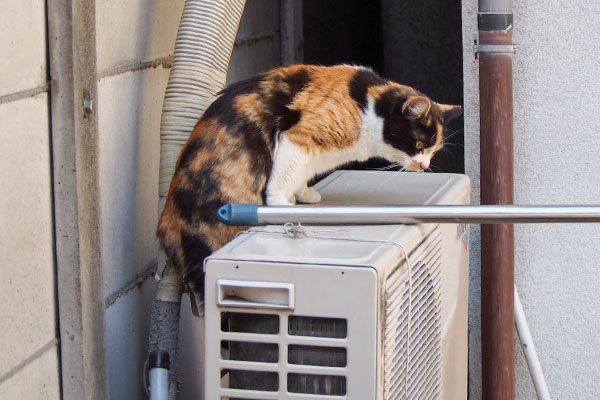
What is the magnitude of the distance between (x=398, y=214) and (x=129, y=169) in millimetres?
860

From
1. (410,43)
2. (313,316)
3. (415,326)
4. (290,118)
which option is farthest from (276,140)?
(410,43)

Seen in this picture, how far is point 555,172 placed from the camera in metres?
2.61

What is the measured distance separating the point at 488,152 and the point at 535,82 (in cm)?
30

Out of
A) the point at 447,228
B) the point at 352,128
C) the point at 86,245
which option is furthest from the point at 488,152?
the point at 86,245

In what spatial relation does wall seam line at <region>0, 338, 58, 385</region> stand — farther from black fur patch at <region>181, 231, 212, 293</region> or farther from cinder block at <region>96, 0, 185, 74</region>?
cinder block at <region>96, 0, 185, 74</region>

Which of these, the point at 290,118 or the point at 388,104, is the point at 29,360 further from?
the point at 388,104

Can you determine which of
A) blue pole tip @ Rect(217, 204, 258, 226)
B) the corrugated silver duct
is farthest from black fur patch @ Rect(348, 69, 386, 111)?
blue pole tip @ Rect(217, 204, 258, 226)

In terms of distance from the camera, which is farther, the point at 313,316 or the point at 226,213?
the point at 226,213

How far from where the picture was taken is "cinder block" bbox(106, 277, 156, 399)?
2078 millimetres

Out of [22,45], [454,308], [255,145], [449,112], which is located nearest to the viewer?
[22,45]

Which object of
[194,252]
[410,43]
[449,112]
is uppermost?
[410,43]

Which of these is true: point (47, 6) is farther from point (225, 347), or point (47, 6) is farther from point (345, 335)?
point (345, 335)

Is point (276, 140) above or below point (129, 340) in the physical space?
above

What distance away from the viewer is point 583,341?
268 centimetres
